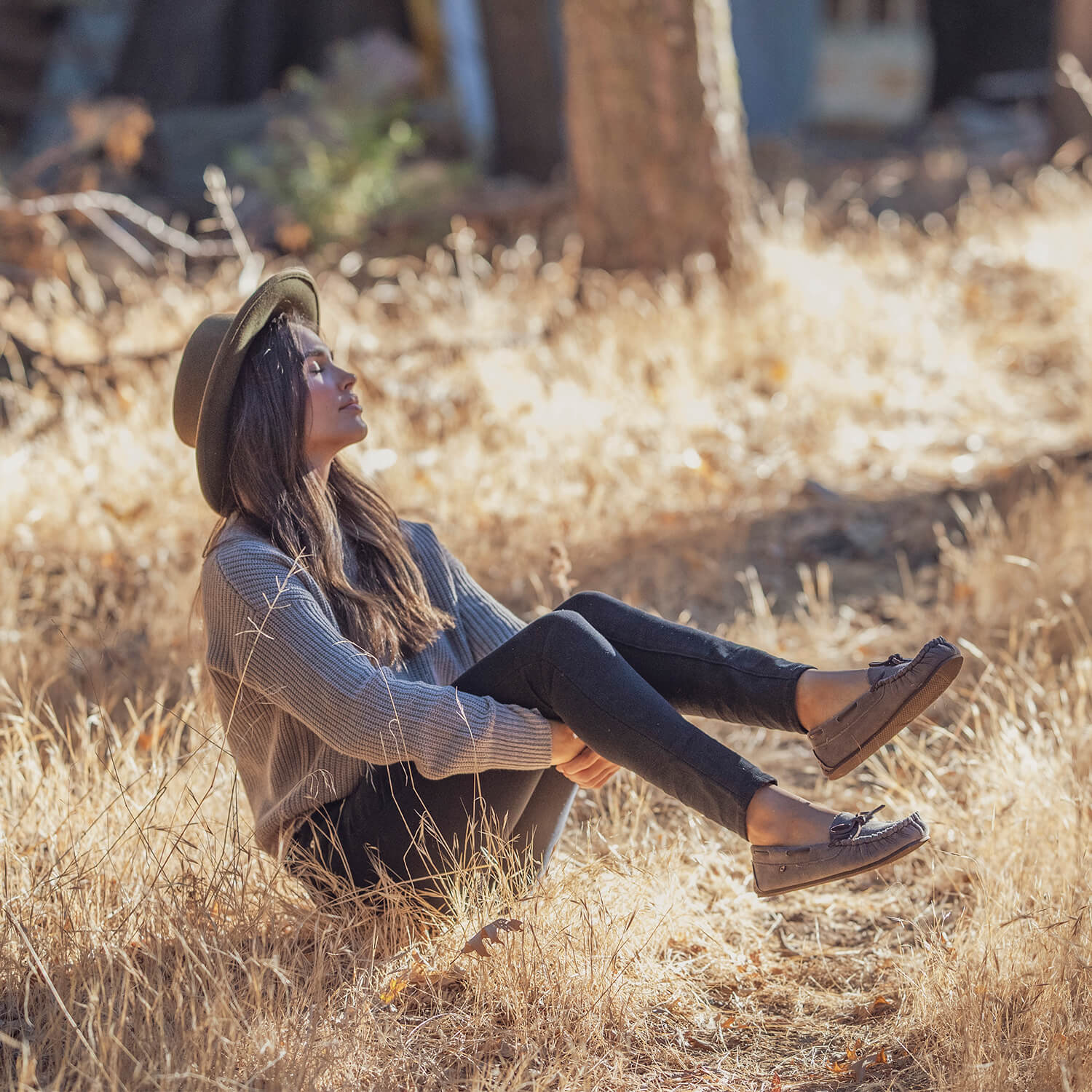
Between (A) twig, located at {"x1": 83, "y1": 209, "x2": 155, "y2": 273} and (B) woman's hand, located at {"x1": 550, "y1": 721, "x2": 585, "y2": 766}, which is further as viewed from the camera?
(A) twig, located at {"x1": 83, "y1": 209, "x2": 155, "y2": 273}

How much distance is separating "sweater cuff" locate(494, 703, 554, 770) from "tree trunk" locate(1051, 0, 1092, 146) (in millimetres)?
9166

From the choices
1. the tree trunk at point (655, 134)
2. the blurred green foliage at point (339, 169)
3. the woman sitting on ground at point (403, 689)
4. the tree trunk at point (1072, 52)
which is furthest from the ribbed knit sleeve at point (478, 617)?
the tree trunk at point (1072, 52)

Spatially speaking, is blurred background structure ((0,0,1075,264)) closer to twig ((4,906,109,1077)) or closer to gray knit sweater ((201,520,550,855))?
gray knit sweater ((201,520,550,855))

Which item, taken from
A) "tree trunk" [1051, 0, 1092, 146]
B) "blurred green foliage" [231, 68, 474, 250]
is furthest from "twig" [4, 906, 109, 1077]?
"tree trunk" [1051, 0, 1092, 146]

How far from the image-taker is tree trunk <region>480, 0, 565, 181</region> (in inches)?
431

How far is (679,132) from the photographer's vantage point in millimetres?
6609

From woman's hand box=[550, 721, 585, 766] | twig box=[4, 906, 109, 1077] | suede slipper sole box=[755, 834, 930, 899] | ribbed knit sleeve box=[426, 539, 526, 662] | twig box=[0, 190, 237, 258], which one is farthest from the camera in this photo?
twig box=[0, 190, 237, 258]

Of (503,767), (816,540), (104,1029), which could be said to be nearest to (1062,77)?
(816,540)

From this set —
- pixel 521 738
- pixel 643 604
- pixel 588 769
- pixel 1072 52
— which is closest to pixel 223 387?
pixel 521 738

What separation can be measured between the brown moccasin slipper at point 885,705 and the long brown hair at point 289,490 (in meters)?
0.91

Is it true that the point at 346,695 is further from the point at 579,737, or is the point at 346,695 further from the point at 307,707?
the point at 579,737

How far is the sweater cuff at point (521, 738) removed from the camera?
2.33 metres

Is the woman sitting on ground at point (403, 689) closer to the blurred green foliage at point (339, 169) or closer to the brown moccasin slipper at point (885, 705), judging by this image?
the brown moccasin slipper at point (885, 705)

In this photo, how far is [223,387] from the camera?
2469 mm
